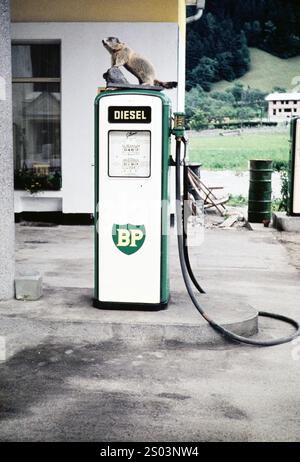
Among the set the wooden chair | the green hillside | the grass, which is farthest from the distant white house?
the green hillside

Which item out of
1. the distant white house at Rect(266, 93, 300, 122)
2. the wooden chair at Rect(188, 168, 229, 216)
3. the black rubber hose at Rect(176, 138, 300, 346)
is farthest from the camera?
the distant white house at Rect(266, 93, 300, 122)

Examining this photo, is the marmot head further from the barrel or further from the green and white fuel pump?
the green and white fuel pump

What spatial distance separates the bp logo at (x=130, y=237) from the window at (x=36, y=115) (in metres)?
6.62

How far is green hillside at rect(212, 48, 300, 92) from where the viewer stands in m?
41.2

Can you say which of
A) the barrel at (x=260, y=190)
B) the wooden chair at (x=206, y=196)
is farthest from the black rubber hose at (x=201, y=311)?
the wooden chair at (x=206, y=196)

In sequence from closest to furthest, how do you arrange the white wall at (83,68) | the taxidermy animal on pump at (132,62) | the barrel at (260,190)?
1. the taxidermy animal on pump at (132,62)
2. the white wall at (83,68)
3. the barrel at (260,190)

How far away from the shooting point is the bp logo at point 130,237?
630 centimetres

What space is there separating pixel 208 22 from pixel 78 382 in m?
39.6

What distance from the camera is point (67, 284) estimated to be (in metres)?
7.75

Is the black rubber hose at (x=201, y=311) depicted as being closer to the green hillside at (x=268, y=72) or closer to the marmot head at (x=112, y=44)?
the marmot head at (x=112, y=44)

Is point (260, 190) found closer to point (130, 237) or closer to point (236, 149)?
point (130, 237)

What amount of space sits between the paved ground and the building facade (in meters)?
5.54
